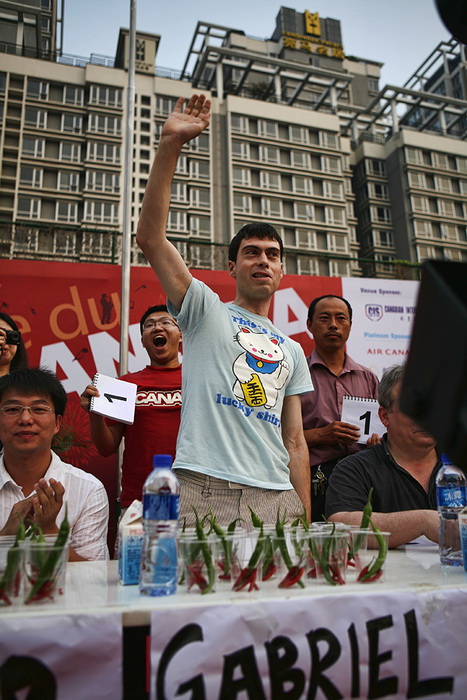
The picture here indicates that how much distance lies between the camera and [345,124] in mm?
38344

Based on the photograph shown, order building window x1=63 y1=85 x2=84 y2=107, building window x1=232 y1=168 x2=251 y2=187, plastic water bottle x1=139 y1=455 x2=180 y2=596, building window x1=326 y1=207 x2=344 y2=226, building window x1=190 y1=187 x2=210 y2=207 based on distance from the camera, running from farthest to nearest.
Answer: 1. building window x1=326 y1=207 x2=344 y2=226
2. building window x1=232 y1=168 x2=251 y2=187
3. building window x1=190 y1=187 x2=210 y2=207
4. building window x1=63 y1=85 x2=84 y2=107
5. plastic water bottle x1=139 y1=455 x2=180 y2=596

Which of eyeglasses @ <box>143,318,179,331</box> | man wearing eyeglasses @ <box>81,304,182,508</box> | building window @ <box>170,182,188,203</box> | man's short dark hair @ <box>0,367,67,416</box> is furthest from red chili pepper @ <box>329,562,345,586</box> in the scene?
building window @ <box>170,182,188,203</box>

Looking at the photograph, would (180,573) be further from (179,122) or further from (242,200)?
(242,200)

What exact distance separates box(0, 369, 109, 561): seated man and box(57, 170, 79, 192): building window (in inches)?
1215

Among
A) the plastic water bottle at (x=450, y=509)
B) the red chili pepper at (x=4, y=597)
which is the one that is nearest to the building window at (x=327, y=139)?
the plastic water bottle at (x=450, y=509)

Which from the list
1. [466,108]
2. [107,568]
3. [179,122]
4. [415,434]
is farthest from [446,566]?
[466,108]

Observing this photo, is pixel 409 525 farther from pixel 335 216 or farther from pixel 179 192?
pixel 335 216

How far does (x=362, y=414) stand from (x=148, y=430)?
1.20 m

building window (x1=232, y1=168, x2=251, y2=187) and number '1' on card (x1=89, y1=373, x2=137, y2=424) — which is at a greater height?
building window (x1=232, y1=168, x2=251, y2=187)

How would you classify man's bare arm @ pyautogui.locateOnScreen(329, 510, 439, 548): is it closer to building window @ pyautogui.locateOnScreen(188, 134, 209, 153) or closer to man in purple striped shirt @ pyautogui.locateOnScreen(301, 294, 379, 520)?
man in purple striped shirt @ pyautogui.locateOnScreen(301, 294, 379, 520)

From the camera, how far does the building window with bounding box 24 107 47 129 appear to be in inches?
1190

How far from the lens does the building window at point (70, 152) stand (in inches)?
1208

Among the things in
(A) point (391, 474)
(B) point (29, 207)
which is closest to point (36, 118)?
(B) point (29, 207)

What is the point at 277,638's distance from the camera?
0.98 m
